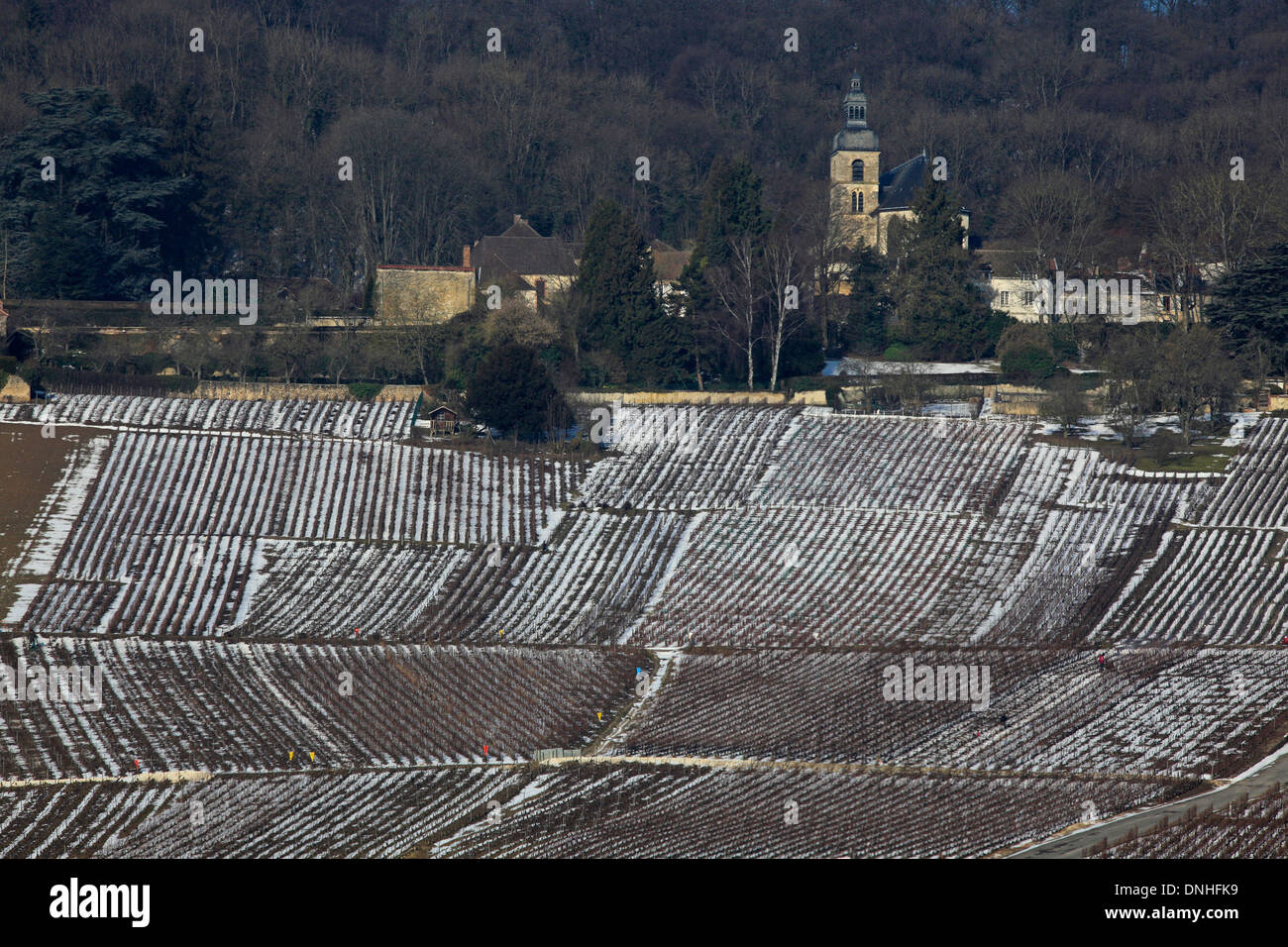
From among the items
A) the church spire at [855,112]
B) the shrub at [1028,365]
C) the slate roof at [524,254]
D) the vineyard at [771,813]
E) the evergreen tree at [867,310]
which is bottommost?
the vineyard at [771,813]

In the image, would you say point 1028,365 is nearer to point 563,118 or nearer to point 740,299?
point 740,299

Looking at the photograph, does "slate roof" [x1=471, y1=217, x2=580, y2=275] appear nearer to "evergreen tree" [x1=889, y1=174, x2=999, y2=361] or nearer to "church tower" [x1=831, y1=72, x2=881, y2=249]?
"evergreen tree" [x1=889, y1=174, x2=999, y2=361]

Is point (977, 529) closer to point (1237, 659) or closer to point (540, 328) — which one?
point (1237, 659)

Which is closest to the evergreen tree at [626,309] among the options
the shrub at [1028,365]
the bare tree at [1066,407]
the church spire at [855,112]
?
the shrub at [1028,365]

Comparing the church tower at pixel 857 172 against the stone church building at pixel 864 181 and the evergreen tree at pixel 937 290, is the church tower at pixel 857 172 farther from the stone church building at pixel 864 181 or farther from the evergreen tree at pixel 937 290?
the evergreen tree at pixel 937 290

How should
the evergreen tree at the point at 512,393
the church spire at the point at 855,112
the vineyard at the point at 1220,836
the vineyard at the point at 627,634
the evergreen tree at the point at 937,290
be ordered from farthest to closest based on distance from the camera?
the church spire at the point at 855,112 → the evergreen tree at the point at 937,290 → the evergreen tree at the point at 512,393 → the vineyard at the point at 627,634 → the vineyard at the point at 1220,836

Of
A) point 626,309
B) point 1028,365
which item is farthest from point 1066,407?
point 626,309

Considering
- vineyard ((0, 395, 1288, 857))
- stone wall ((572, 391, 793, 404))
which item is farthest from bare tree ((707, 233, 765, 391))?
vineyard ((0, 395, 1288, 857))
